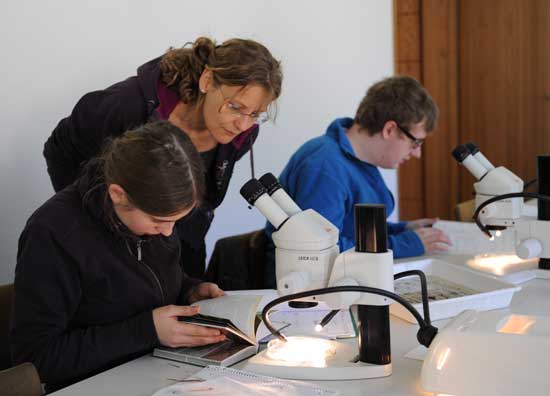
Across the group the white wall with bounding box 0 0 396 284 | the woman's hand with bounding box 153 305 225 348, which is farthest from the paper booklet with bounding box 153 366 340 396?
the white wall with bounding box 0 0 396 284

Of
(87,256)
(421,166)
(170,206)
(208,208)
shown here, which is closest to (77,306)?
(87,256)

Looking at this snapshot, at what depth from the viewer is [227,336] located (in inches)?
61.0

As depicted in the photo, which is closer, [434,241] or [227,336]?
[227,336]

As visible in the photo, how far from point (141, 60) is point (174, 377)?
1.61 m

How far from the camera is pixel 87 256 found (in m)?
1.49

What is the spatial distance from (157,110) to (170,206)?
2.17 feet

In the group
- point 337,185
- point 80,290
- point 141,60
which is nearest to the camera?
point 80,290

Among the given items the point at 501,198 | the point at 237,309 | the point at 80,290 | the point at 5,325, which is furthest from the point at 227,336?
the point at 501,198

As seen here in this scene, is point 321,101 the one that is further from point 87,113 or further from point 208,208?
point 87,113

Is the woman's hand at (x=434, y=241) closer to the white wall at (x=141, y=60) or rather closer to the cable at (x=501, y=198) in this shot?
the cable at (x=501, y=198)

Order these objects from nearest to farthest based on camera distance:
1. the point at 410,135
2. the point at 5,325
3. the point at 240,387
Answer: the point at 240,387 → the point at 5,325 → the point at 410,135

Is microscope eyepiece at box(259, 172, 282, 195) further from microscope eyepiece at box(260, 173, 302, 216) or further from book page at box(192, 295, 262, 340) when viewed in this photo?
book page at box(192, 295, 262, 340)

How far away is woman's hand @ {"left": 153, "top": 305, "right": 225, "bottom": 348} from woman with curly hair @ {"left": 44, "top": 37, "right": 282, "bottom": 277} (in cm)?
68

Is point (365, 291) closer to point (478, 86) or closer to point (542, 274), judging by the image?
point (542, 274)
